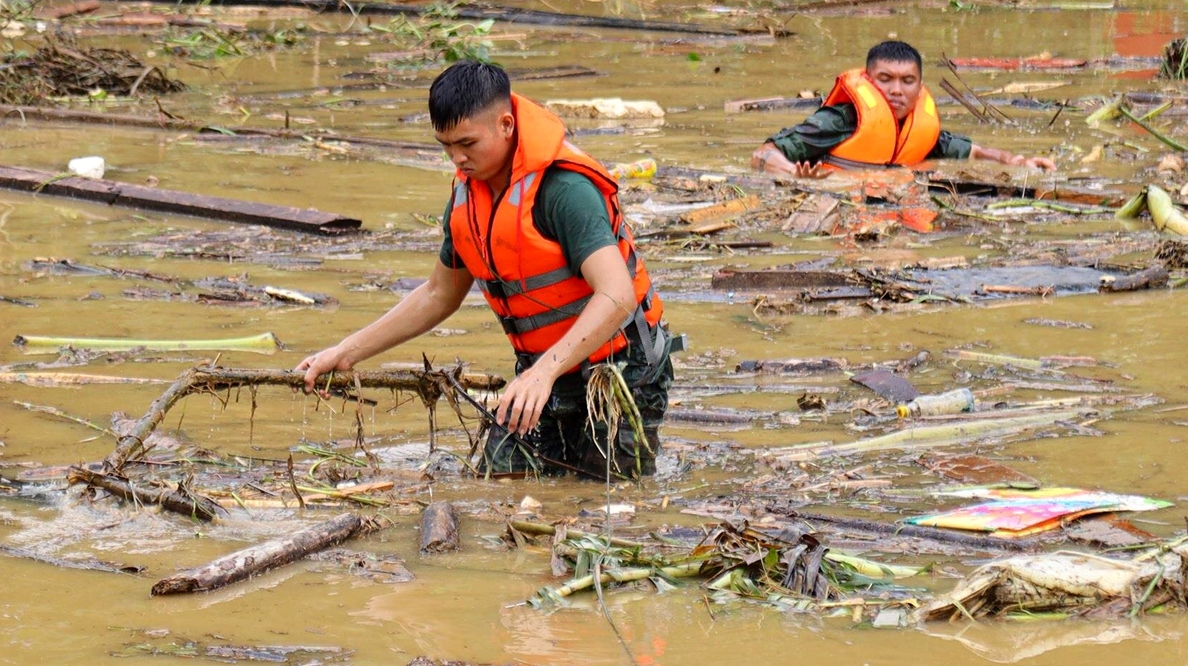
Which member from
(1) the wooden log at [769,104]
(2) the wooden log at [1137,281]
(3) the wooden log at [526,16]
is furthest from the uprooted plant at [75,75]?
(2) the wooden log at [1137,281]

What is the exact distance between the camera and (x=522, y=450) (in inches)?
204

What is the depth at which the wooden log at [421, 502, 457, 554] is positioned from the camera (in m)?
4.28

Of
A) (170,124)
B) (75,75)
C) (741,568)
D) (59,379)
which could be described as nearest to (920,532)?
(741,568)

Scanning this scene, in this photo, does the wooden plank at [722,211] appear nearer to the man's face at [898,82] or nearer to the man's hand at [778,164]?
the man's hand at [778,164]

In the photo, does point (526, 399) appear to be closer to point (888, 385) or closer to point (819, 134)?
point (888, 385)

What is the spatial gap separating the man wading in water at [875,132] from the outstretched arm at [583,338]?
6.09 meters

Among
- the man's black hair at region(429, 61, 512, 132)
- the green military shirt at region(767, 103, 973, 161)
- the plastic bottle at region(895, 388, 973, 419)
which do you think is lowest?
the plastic bottle at region(895, 388, 973, 419)

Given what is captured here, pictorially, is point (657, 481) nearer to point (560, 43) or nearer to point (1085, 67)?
point (1085, 67)

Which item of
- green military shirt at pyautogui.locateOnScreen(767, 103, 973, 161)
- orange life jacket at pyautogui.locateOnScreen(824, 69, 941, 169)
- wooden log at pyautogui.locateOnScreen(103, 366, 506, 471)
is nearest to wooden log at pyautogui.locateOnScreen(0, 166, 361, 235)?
green military shirt at pyautogui.locateOnScreen(767, 103, 973, 161)

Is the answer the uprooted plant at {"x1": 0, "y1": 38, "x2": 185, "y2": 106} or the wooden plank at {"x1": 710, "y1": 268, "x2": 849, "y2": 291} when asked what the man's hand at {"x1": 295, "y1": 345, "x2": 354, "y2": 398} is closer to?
the wooden plank at {"x1": 710, "y1": 268, "x2": 849, "y2": 291}

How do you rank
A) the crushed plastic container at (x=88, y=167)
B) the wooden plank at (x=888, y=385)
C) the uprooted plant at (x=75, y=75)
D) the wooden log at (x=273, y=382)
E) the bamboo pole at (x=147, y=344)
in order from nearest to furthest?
1. the wooden log at (x=273, y=382)
2. the wooden plank at (x=888, y=385)
3. the bamboo pole at (x=147, y=344)
4. the crushed plastic container at (x=88, y=167)
5. the uprooted plant at (x=75, y=75)

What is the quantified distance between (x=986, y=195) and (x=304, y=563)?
23.7 ft

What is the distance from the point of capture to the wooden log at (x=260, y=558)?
3.84m

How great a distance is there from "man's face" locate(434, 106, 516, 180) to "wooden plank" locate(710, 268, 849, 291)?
11.0 feet
